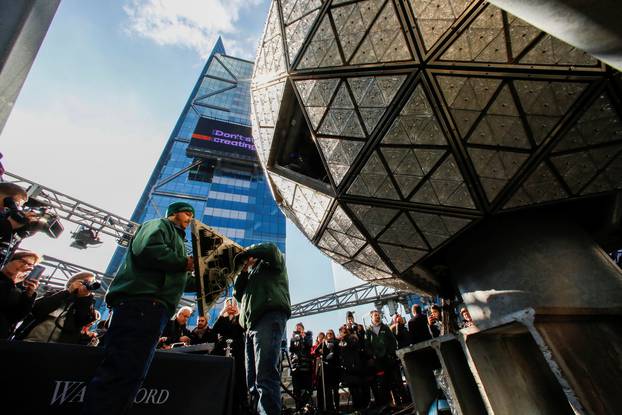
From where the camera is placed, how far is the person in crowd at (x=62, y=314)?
350 centimetres

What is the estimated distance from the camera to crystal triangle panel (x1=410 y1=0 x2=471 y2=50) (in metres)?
2.22

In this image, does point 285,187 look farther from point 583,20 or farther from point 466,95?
point 583,20

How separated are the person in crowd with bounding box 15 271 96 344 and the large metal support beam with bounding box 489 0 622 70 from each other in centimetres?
471

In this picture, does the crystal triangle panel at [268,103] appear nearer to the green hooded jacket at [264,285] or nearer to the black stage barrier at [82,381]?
the green hooded jacket at [264,285]

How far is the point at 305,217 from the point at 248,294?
1.42 m

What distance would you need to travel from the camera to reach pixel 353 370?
664cm

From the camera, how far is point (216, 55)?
71.3 metres

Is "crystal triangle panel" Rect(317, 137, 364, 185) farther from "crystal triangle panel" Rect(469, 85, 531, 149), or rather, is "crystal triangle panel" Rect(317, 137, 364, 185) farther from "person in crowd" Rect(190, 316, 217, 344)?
"person in crowd" Rect(190, 316, 217, 344)

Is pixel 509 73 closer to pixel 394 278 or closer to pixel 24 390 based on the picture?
pixel 394 278

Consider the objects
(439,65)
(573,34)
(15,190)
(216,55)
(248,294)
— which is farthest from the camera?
(216,55)

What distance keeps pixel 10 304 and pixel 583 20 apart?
454 cm

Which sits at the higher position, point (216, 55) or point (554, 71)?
point (216, 55)

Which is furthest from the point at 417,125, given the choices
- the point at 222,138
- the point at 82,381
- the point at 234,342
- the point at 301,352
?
the point at 222,138

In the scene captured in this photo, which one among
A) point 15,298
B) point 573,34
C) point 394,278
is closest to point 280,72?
point 573,34
